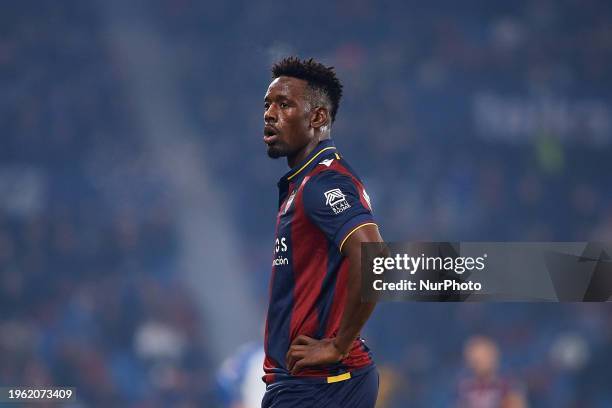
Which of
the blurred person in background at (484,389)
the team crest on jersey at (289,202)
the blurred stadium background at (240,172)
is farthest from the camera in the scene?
the blurred stadium background at (240,172)

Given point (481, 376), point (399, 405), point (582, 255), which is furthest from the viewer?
point (399, 405)

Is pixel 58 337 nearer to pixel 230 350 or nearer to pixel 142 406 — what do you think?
pixel 142 406

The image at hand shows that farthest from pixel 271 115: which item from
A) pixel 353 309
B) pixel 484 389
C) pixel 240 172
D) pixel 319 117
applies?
pixel 240 172

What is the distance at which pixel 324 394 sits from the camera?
3076mm

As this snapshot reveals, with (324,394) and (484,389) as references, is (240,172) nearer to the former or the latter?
(484,389)

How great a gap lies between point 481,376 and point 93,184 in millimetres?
4734

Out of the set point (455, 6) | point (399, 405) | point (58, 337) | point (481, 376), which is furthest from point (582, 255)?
point (455, 6)

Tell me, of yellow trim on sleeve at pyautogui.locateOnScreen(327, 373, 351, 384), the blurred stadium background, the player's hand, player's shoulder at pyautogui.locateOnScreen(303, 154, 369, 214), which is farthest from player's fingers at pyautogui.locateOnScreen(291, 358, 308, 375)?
the blurred stadium background

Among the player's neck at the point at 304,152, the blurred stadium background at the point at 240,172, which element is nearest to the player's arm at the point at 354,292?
the player's neck at the point at 304,152

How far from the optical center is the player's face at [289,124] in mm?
3311

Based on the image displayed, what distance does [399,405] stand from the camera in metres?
8.62

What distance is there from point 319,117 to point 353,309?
0.80 metres

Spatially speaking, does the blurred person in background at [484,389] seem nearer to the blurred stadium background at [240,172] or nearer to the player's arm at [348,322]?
the blurred stadium background at [240,172]

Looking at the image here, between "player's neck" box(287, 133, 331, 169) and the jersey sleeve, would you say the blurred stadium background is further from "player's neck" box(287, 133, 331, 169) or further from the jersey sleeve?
the jersey sleeve
